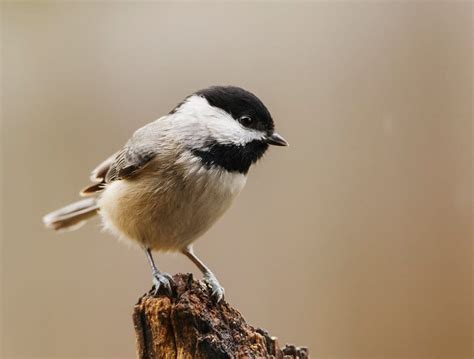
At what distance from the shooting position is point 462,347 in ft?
8.66

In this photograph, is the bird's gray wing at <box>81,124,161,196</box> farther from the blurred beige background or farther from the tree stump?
the blurred beige background

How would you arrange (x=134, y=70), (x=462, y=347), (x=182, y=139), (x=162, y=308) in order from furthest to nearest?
(x=134, y=70)
(x=462, y=347)
(x=182, y=139)
(x=162, y=308)

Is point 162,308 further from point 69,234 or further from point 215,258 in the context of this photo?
point 69,234

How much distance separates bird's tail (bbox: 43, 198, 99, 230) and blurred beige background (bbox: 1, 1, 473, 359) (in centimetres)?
43

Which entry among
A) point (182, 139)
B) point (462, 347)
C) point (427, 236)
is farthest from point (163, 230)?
point (462, 347)

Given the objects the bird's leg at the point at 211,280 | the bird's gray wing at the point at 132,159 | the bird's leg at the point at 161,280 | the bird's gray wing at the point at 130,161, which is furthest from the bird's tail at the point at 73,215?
the bird's leg at the point at 161,280

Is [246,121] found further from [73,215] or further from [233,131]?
[73,215]

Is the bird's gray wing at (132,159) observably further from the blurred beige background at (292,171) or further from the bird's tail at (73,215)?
the blurred beige background at (292,171)

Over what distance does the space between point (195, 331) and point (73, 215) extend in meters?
1.13

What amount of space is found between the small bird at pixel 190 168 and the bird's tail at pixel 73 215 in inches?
17.2

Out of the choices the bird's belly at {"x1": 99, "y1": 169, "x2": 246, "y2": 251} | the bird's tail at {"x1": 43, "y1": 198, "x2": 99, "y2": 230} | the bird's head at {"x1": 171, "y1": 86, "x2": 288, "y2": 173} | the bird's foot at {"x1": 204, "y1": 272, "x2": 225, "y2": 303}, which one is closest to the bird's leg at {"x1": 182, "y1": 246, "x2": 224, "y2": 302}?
the bird's foot at {"x1": 204, "y1": 272, "x2": 225, "y2": 303}

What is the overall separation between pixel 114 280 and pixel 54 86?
1.09m

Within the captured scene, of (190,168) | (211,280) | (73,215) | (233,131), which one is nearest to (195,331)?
(211,280)

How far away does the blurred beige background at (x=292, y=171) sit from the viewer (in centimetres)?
266
